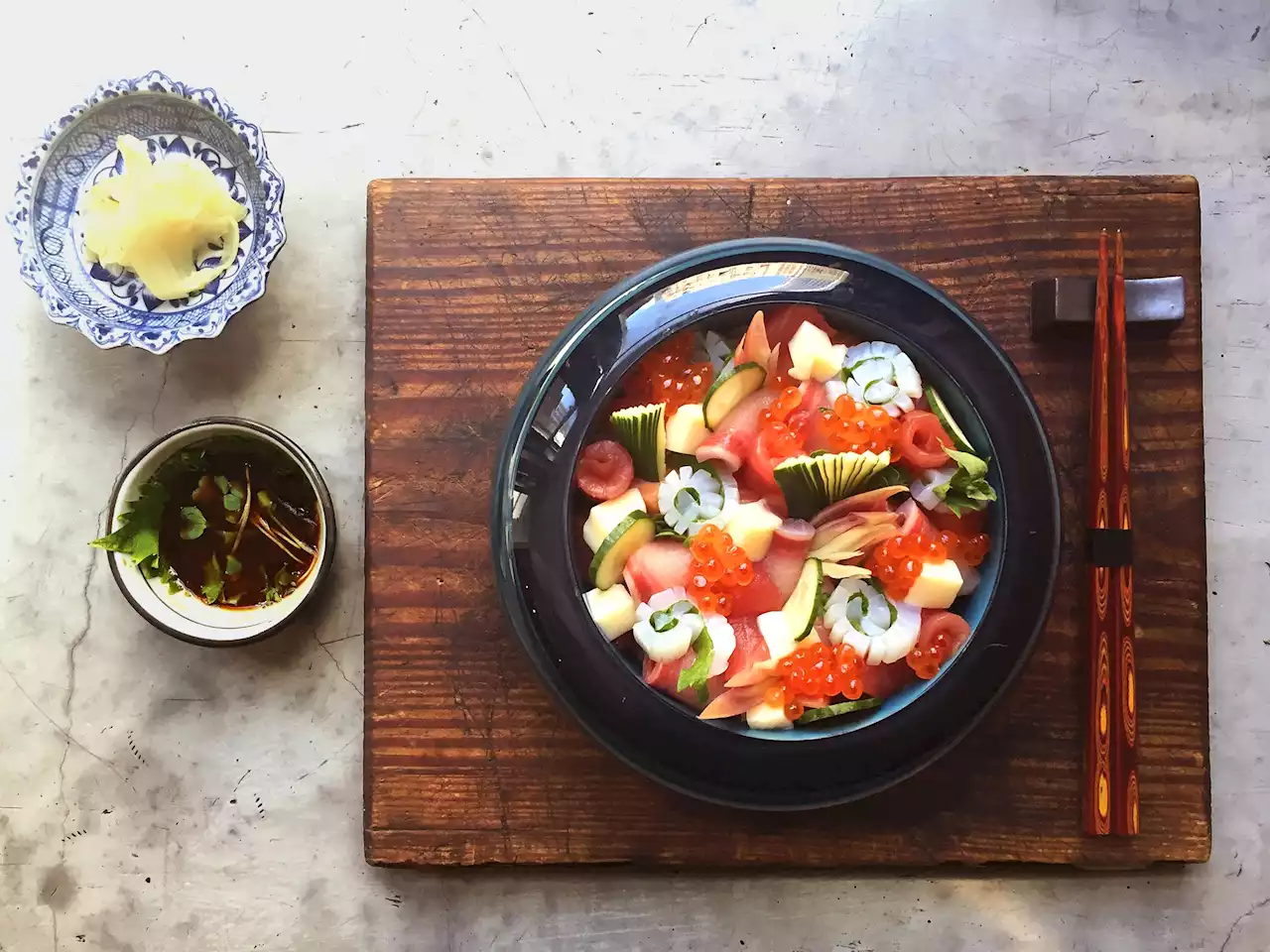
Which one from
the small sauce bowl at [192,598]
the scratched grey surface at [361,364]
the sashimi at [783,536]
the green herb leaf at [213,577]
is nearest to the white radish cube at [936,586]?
the sashimi at [783,536]

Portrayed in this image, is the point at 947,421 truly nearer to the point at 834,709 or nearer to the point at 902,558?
the point at 902,558

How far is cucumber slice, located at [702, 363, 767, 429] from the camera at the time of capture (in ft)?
3.49

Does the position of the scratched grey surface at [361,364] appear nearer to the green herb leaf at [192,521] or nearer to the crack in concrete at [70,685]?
the crack in concrete at [70,685]

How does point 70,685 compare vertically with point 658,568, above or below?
below

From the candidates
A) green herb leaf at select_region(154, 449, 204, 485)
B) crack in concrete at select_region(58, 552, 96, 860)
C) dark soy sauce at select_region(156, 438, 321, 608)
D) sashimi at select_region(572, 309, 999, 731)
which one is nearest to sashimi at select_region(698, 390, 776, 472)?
sashimi at select_region(572, 309, 999, 731)

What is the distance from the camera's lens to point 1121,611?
1220mm

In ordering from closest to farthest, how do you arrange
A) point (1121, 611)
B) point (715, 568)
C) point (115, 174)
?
1. point (715, 568)
2. point (1121, 611)
3. point (115, 174)

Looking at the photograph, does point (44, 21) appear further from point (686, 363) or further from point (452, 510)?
point (686, 363)

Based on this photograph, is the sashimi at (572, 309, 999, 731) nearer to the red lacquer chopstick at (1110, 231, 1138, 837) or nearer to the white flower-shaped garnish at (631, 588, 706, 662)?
the white flower-shaped garnish at (631, 588, 706, 662)

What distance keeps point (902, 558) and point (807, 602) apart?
0.35 ft

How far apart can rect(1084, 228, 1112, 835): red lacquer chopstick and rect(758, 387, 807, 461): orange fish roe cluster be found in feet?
1.38

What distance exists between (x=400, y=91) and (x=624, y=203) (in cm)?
39

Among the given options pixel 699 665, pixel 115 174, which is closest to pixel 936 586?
pixel 699 665

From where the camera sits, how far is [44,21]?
55.5 inches
